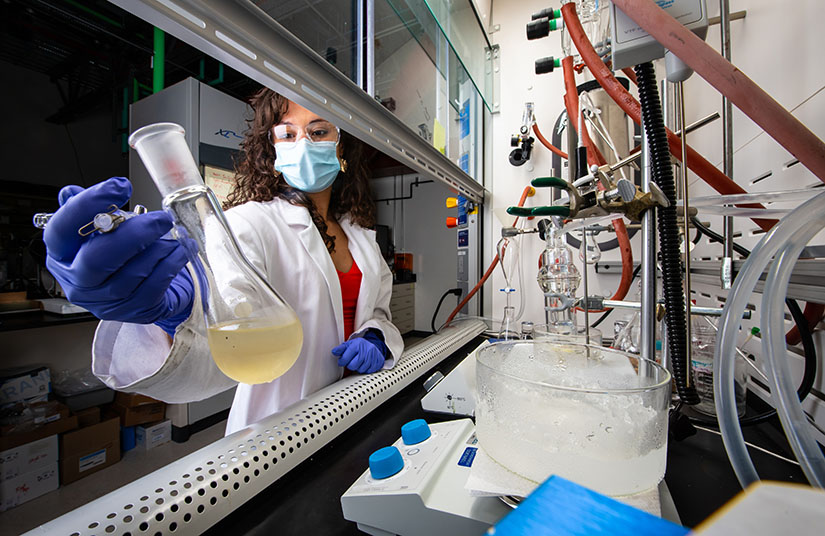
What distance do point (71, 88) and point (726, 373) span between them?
12.2ft

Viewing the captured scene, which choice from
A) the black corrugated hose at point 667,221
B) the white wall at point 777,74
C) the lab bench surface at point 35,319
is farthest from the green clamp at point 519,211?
the lab bench surface at point 35,319

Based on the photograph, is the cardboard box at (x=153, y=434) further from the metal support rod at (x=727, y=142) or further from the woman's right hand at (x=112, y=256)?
the metal support rod at (x=727, y=142)

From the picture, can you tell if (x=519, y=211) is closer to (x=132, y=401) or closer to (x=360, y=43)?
(x=360, y=43)

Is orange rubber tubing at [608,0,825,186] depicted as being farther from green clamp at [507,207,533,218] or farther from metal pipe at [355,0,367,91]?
metal pipe at [355,0,367,91]

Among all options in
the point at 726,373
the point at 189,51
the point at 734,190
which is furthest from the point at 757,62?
the point at 189,51

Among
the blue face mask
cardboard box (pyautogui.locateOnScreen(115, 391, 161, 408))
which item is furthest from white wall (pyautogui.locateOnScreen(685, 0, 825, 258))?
cardboard box (pyautogui.locateOnScreen(115, 391, 161, 408))

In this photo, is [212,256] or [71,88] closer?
[212,256]

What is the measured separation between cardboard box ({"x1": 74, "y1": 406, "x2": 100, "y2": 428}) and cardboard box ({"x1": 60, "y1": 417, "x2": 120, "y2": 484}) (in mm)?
71

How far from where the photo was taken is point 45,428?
1669mm

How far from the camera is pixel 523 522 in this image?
0.50ft

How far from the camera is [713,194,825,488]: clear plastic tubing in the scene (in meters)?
0.28

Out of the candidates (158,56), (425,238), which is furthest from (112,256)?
(425,238)

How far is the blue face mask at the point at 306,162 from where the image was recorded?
1.03 metres

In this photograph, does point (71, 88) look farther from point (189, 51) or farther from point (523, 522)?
point (523, 522)
